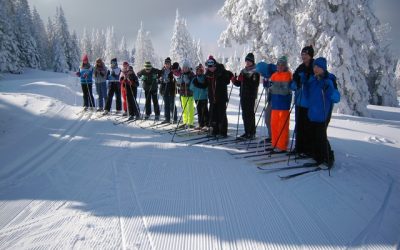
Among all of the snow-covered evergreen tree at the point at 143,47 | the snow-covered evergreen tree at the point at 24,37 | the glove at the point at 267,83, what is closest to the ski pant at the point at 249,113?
the glove at the point at 267,83

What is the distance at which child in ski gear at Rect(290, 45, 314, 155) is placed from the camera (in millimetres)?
6703

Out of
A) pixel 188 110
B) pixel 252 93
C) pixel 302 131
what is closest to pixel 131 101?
pixel 188 110

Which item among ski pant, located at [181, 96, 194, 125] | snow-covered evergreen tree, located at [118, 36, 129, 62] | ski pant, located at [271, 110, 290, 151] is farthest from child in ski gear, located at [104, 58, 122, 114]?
snow-covered evergreen tree, located at [118, 36, 129, 62]

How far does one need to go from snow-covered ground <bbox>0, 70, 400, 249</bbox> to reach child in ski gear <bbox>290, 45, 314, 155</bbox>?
0.93 m

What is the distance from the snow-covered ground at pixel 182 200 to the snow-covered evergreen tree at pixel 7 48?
146 ft

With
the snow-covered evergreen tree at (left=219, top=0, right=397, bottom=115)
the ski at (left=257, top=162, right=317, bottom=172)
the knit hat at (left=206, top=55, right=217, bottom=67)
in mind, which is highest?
the snow-covered evergreen tree at (left=219, top=0, right=397, bottom=115)

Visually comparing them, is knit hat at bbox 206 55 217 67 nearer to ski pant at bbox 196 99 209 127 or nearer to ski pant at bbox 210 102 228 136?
ski pant at bbox 210 102 228 136

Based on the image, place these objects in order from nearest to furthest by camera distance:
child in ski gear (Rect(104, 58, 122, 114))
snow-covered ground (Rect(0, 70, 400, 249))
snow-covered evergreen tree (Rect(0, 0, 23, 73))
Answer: snow-covered ground (Rect(0, 70, 400, 249)) < child in ski gear (Rect(104, 58, 122, 114)) < snow-covered evergreen tree (Rect(0, 0, 23, 73))

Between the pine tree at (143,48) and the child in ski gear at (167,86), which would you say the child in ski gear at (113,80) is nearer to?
the child in ski gear at (167,86)

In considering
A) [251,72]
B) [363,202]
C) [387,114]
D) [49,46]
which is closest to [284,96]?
[251,72]

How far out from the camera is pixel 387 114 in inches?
1040

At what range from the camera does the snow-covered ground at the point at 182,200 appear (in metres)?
3.72

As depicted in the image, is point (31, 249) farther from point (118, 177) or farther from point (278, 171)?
point (278, 171)

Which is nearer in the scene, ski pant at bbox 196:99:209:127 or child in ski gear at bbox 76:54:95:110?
ski pant at bbox 196:99:209:127
